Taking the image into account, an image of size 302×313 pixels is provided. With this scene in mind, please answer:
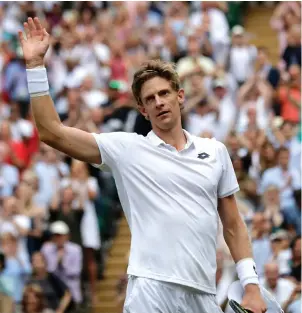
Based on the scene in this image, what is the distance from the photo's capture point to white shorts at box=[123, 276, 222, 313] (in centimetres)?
589

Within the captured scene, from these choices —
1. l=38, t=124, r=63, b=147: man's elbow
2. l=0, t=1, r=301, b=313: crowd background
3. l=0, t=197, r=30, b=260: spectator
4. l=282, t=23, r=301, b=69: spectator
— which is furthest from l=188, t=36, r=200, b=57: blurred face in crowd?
l=38, t=124, r=63, b=147: man's elbow

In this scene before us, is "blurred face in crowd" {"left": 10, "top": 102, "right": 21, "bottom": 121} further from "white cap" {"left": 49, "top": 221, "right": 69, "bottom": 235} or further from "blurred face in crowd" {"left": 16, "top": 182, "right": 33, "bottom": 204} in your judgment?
"white cap" {"left": 49, "top": 221, "right": 69, "bottom": 235}

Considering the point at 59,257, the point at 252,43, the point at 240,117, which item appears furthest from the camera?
the point at 252,43

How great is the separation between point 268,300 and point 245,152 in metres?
8.13

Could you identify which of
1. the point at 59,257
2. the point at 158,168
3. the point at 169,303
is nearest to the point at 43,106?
the point at 158,168

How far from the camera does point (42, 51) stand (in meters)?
5.92

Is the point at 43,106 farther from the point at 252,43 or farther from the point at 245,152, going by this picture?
the point at 252,43

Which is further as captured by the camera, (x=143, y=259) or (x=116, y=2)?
(x=116, y=2)

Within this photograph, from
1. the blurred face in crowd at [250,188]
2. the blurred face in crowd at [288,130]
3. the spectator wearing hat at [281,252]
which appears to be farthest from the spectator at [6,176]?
the spectator wearing hat at [281,252]

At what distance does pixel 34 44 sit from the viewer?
594cm

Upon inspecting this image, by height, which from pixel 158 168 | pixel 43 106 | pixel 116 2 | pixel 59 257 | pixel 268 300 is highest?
pixel 116 2

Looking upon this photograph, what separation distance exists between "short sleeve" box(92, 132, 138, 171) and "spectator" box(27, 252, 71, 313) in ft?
24.5

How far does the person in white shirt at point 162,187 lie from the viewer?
5.89 m

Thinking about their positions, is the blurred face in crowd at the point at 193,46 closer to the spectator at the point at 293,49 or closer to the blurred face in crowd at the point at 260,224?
the spectator at the point at 293,49
